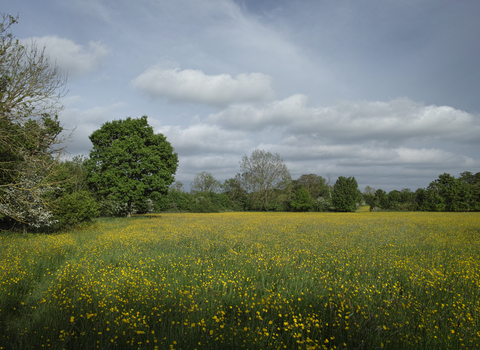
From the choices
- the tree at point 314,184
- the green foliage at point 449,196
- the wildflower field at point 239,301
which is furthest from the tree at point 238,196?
the wildflower field at point 239,301

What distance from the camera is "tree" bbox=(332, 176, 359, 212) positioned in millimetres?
56969

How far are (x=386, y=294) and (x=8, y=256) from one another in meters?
10.8

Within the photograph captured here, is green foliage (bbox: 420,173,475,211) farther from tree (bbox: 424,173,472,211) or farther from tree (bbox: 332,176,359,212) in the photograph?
tree (bbox: 332,176,359,212)

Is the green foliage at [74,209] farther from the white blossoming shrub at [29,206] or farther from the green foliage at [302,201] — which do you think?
the green foliage at [302,201]

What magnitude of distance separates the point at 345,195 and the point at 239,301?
57.7 m

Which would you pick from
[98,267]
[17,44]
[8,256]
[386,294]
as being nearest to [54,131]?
[17,44]

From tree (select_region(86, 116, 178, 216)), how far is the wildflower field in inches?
611

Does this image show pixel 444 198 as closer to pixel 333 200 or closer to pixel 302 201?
pixel 333 200

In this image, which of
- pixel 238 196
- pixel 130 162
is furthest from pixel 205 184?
pixel 130 162

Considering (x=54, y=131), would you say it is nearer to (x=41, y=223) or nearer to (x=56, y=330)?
(x=41, y=223)

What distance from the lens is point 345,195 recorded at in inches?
2260

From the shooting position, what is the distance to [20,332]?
3.72m

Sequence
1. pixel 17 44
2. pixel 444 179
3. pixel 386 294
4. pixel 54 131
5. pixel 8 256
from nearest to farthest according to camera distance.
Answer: pixel 386 294 < pixel 8 256 < pixel 17 44 < pixel 54 131 < pixel 444 179

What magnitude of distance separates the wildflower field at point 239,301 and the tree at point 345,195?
50.4 metres
